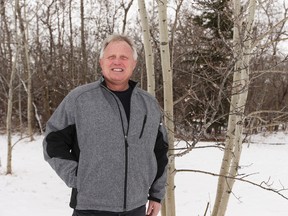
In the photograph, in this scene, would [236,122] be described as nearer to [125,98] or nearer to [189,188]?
[125,98]

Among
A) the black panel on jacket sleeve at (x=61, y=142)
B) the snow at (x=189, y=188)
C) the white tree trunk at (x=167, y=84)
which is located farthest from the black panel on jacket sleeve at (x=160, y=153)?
the snow at (x=189, y=188)

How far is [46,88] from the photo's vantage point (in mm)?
18188

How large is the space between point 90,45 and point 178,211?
12986 mm

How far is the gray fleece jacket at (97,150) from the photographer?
188 cm

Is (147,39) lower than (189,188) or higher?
higher

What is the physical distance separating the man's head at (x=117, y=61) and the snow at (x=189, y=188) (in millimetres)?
4755

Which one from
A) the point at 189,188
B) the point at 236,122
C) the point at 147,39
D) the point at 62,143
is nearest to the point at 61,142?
the point at 62,143

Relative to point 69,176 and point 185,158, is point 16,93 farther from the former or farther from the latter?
point 69,176

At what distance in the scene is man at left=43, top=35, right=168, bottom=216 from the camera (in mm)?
1886

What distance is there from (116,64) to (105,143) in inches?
17.9

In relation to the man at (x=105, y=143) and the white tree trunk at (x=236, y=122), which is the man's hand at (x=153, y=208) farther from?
the white tree trunk at (x=236, y=122)

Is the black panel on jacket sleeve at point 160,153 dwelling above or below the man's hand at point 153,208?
above

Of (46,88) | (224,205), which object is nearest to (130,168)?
(224,205)

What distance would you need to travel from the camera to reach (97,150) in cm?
188
